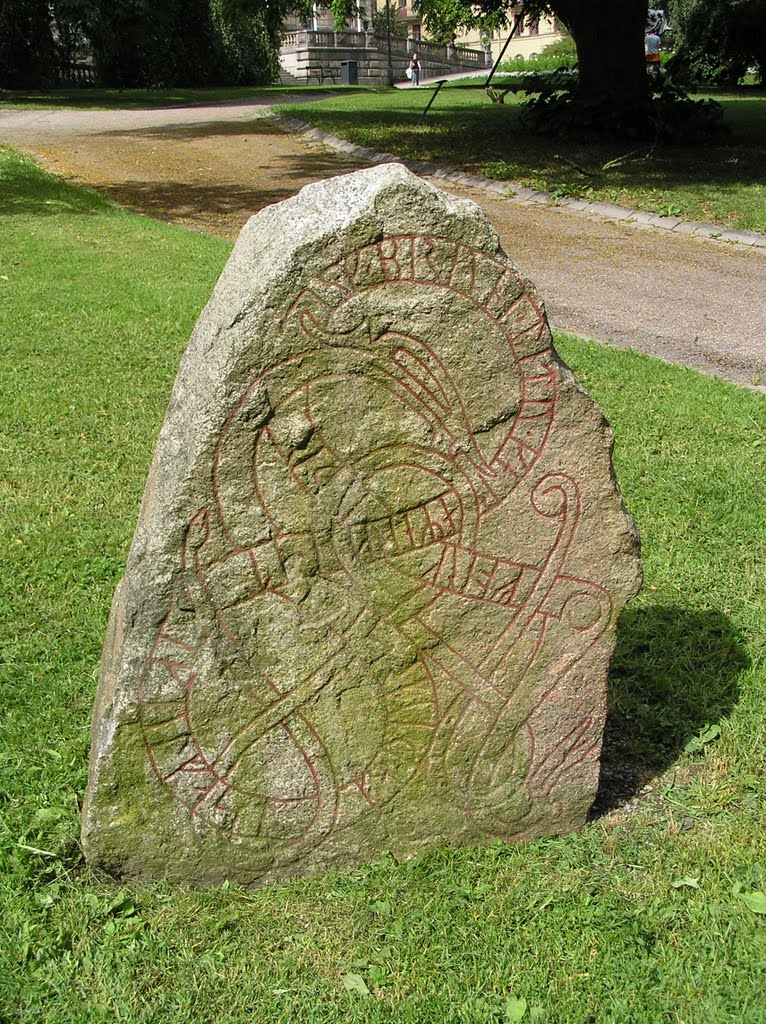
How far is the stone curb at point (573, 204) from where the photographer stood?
37.3ft

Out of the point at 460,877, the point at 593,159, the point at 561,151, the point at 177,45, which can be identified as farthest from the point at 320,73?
the point at 460,877

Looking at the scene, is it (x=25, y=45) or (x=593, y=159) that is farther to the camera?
(x=25, y=45)

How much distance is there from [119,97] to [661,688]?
29.1 meters

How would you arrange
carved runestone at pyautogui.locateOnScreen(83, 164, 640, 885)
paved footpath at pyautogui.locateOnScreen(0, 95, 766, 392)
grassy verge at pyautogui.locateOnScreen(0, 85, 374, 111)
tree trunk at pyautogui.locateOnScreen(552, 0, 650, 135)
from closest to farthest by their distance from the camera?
1. carved runestone at pyautogui.locateOnScreen(83, 164, 640, 885)
2. paved footpath at pyautogui.locateOnScreen(0, 95, 766, 392)
3. tree trunk at pyautogui.locateOnScreen(552, 0, 650, 135)
4. grassy verge at pyautogui.locateOnScreen(0, 85, 374, 111)

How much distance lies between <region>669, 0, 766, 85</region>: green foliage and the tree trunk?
12583 millimetres

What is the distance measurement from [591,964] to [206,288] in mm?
7119

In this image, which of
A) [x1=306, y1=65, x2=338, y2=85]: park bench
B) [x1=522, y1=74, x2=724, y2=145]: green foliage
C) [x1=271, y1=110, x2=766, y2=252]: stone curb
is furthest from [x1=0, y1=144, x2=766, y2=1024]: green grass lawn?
[x1=306, y1=65, x2=338, y2=85]: park bench

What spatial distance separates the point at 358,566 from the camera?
2652 mm

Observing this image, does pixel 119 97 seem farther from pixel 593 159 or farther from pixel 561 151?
pixel 593 159

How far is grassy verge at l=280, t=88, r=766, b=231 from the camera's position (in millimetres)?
12648

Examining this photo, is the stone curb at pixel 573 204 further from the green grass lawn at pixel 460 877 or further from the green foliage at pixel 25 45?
the green foliage at pixel 25 45

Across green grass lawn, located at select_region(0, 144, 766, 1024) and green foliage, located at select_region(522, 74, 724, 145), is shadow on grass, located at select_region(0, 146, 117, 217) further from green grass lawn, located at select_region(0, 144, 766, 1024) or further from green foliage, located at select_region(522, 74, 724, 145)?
green foliage, located at select_region(522, 74, 724, 145)

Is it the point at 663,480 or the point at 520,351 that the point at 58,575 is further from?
the point at 663,480

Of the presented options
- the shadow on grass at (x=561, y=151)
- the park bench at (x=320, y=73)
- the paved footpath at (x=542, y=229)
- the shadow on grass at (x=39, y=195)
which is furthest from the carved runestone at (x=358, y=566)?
the park bench at (x=320, y=73)
